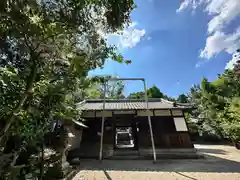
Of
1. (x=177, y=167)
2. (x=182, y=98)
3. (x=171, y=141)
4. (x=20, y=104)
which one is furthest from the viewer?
(x=182, y=98)

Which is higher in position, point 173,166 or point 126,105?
point 126,105

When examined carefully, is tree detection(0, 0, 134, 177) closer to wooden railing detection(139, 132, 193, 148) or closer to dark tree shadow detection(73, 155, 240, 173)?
dark tree shadow detection(73, 155, 240, 173)

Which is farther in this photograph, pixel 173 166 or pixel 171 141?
pixel 171 141

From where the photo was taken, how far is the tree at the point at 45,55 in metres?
1.86

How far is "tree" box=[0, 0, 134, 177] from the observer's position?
73.4 inches

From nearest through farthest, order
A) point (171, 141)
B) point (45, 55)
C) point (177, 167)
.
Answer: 1. point (45, 55)
2. point (177, 167)
3. point (171, 141)

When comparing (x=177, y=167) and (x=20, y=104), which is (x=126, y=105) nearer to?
(x=177, y=167)

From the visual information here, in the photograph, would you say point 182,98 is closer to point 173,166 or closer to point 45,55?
point 173,166

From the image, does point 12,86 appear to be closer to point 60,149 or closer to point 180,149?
point 60,149

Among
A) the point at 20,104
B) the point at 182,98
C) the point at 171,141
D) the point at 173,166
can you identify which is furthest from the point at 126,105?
the point at 182,98

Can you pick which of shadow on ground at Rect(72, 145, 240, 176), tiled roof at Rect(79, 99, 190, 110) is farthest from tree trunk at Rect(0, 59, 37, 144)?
tiled roof at Rect(79, 99, 190, 110)

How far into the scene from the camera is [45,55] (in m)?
2.38

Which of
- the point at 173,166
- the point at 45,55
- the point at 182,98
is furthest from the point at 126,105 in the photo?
the point at 182,98

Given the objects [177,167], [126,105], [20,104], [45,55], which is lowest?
[177,167]
